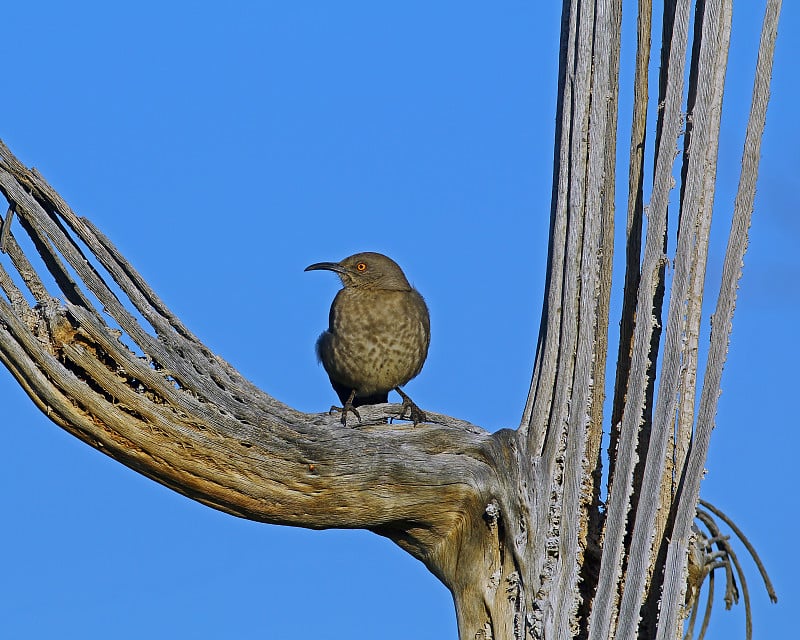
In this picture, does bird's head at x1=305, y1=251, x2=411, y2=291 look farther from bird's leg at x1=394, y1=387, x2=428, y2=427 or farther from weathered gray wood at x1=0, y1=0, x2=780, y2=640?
weathered gray wood at x1=0, y1=0, x2=780, y2=640

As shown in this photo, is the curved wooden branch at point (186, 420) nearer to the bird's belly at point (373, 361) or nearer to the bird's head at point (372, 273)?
the bird's belly at point (373, 361)

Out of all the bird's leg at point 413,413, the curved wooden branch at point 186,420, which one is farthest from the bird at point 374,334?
the curved wooden branch at point 186,420

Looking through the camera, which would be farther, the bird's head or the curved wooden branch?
the bird's head

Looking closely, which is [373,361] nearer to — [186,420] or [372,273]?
[372,273]

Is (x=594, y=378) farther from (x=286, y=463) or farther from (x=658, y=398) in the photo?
(x=286, y=463)

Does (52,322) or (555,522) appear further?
(555,522)

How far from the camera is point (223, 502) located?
4074 millimetres

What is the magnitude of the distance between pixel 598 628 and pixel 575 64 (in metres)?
2.06

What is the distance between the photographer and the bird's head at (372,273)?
6.78 meters

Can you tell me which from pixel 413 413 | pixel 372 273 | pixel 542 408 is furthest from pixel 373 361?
pixel 542 408

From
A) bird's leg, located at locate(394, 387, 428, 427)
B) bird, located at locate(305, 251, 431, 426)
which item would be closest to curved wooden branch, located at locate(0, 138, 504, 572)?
bird's leg, located at locate(394, 387, 428, 427)

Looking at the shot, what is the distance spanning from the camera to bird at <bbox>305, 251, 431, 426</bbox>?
648 cm

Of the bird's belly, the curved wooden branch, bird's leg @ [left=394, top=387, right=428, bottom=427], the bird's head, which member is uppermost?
the bird's head

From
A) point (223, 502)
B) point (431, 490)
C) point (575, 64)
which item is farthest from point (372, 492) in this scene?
point (575, 64)
